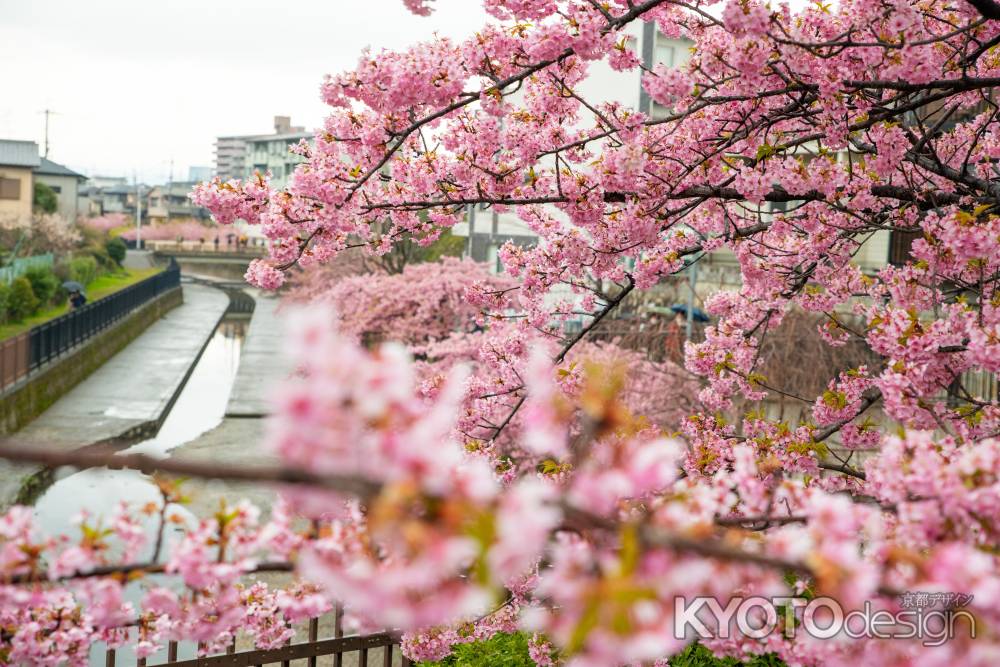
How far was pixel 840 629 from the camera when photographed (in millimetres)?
1997

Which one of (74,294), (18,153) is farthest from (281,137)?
(74,294)

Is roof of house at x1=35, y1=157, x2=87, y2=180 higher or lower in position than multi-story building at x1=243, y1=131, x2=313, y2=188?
lower

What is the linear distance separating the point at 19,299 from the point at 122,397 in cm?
674

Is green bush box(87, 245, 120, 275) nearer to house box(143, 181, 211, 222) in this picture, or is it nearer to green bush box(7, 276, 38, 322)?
green bush box(7, 276, 38, 322)

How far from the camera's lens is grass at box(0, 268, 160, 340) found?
25.0 m

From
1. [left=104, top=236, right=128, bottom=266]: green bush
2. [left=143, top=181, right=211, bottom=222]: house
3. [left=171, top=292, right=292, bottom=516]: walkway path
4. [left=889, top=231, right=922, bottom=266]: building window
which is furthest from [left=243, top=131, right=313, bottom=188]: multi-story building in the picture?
[left=889, top=231, right=922, bottom=266]: building window

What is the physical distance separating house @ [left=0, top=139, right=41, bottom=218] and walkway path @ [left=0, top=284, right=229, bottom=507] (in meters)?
15.6

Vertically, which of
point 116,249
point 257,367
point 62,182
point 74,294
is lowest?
point 257,367

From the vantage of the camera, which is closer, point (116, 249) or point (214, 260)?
point (116, 249)

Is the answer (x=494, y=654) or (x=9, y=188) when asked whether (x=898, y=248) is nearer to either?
(x=494, y=654)

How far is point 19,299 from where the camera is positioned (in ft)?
85.1

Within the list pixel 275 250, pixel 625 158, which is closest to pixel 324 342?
pixel 625 158

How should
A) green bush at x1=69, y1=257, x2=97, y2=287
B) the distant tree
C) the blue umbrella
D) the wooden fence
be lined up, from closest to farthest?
the wooden fence < the blue umbrella < green bush at x1=69, y1=257, x2=97, y2=287 < the distant tree

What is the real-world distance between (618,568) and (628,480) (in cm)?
12
